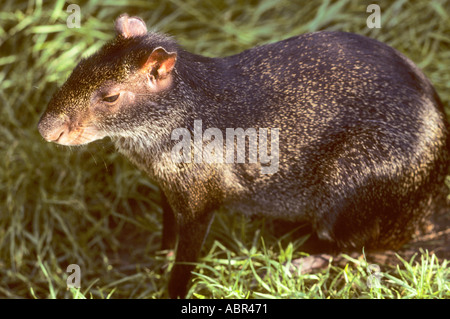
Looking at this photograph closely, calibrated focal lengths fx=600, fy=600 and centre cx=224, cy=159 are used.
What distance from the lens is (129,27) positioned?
3434 mm

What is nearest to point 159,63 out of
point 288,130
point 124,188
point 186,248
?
point 288,130

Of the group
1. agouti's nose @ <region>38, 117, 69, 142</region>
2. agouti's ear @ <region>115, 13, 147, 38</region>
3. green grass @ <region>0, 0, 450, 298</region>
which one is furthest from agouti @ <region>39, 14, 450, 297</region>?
green grass @ <region>0, 0, 450, 298</region>

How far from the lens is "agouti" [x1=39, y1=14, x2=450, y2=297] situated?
340cm

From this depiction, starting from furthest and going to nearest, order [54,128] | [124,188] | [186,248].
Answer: [124,188], [186,248], [54,128]

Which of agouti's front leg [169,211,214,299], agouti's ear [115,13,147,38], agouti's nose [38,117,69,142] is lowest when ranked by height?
agouti's front leg [169,211,214,299]

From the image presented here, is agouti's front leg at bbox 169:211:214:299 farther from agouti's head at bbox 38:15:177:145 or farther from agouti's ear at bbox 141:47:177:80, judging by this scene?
agouti's ear at bbox 141:47:177:80

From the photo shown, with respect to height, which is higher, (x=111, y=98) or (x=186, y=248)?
(x=111, y=98)

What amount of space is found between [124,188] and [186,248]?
1237 millimetres

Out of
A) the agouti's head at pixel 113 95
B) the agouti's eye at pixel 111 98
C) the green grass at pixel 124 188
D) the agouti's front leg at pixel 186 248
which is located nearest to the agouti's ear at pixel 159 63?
the agouti's head at pixel 113 95

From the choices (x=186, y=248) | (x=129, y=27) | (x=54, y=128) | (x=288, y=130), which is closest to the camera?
(x=54, y=128)

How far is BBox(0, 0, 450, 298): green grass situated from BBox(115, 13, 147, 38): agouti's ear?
0.53 meters

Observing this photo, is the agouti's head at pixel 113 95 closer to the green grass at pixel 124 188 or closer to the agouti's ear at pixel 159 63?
the agouti's ear at pixel 159 63

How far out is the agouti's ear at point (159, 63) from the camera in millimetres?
3170

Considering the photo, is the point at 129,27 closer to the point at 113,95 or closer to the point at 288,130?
the point at 113,95
